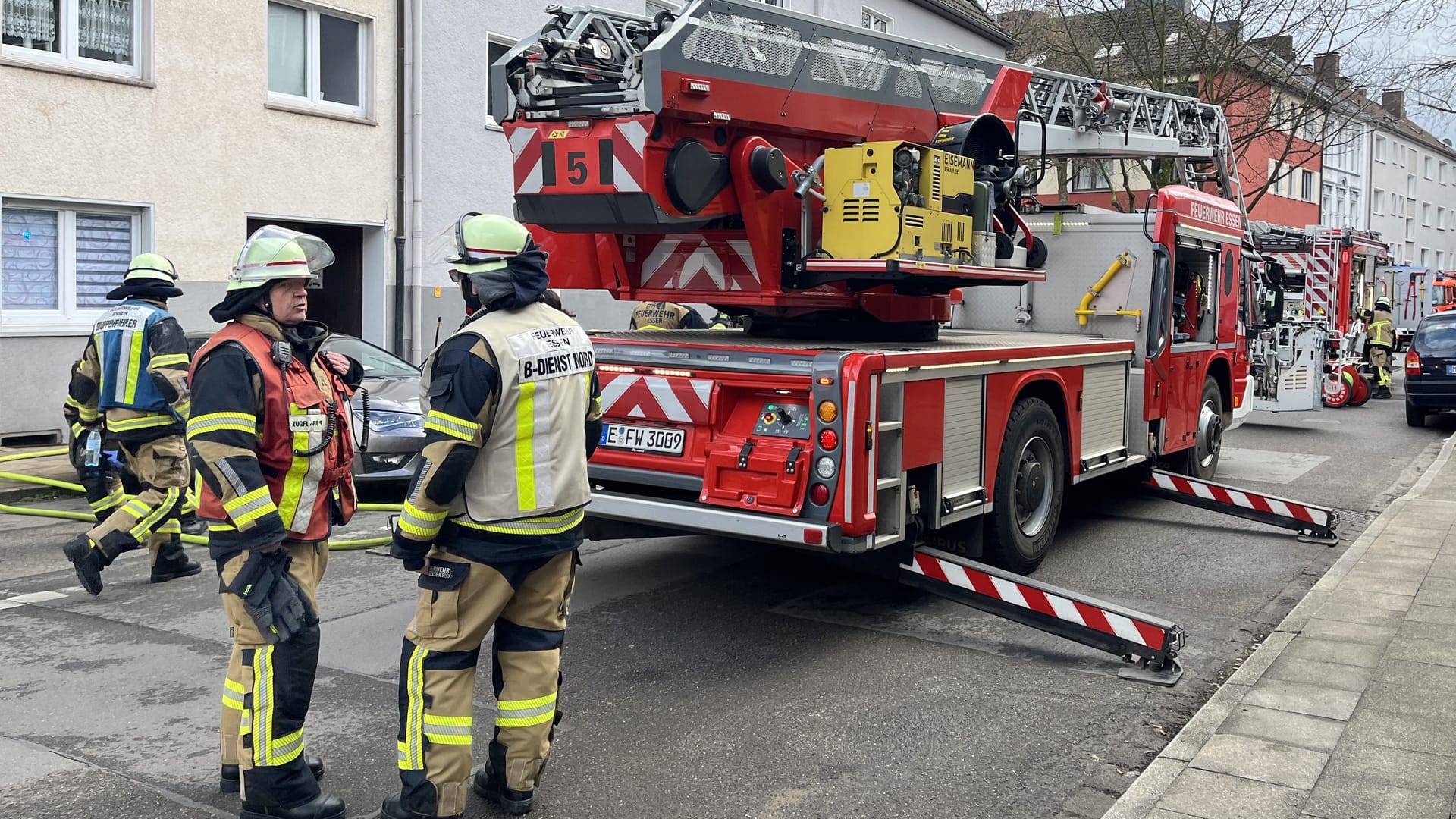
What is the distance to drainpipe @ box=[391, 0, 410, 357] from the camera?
1518 centimetres

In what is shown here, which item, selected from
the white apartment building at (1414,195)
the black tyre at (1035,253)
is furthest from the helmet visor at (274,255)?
the white apartment building at (1414,195)

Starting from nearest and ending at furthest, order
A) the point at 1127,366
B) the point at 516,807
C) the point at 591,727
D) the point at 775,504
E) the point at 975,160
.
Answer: the point at 516,807 < the point at 591,727 < the point at 775,504 < the point at 975,160 < the point at 1127,366

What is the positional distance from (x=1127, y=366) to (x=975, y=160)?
2391mm

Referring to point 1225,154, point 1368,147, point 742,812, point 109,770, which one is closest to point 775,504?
point 742,812

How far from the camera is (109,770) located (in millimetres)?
4449

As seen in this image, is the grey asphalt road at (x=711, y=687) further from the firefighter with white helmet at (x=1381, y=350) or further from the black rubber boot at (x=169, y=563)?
the firefighter with white helmet at (x=1381, y=350)

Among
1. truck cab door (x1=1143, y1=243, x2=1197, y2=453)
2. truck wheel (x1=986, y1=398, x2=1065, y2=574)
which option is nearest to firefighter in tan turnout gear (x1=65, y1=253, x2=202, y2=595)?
truck wheel (x1=986, y1=398, x2=1065, y2=574)

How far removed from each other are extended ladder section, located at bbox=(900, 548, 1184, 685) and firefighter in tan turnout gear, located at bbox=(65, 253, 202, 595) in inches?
160

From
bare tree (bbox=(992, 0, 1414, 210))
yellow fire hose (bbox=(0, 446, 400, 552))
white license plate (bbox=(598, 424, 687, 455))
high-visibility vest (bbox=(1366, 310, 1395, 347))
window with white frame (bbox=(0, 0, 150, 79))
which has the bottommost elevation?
yellow fire hose (bbox=(0, 446, 400, 552))

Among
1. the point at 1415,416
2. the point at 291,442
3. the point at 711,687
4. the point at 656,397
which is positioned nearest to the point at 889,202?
the point at 656,397

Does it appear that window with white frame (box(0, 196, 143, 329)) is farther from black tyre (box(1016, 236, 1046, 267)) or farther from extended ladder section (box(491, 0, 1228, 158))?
black tyre (box(1016, 236, 1046, 267))

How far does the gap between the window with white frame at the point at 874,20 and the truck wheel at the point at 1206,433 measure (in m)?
15.2

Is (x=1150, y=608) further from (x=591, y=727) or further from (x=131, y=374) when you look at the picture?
(x=131, y=374)

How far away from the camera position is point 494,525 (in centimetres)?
391
